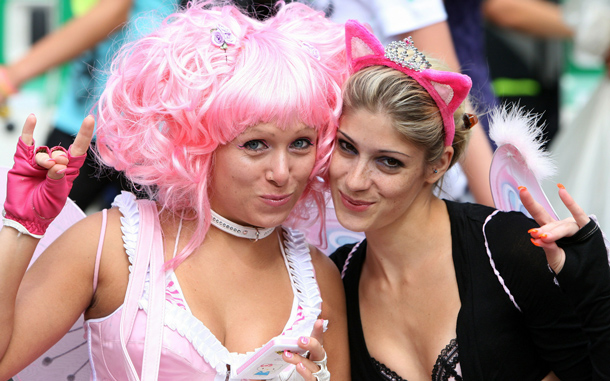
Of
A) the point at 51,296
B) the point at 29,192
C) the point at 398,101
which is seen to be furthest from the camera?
the point at 398,101

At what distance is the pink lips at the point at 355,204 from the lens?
2.09 metres

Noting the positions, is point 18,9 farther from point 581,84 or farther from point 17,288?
point 581,84

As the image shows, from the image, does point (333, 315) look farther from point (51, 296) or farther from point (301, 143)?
point (51, 296)

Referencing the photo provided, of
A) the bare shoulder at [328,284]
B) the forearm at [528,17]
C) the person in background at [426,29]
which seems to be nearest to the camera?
the bare shoulder at [328,284]

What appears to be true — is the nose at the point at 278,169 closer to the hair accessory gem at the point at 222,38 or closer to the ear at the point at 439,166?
the hair accessory gem at the point at 222,38

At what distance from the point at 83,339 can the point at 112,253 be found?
48 centimetres

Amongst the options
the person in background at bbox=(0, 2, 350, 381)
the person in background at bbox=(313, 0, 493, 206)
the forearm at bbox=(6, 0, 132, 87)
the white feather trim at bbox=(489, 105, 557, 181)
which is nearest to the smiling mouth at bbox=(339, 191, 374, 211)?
the person in background at bbox=(0, 2, 350, 381)

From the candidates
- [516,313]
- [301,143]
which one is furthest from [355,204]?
[516,313]

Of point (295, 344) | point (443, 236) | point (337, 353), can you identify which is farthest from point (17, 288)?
point (443, 236)

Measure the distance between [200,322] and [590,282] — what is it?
3.40 ft

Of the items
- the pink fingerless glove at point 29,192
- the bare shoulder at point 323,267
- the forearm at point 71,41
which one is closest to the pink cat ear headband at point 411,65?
the bare shoulder at point 323,267

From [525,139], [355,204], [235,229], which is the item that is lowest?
[235,229]

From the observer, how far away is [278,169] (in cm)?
193

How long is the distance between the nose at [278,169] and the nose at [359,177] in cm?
21
